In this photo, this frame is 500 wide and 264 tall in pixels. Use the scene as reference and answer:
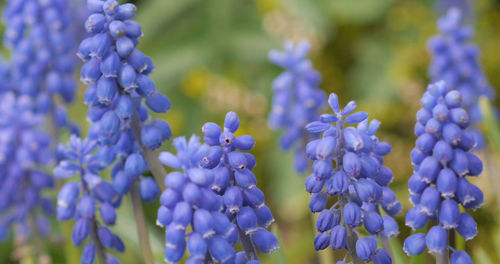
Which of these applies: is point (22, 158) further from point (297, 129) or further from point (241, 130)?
point (241, 130)

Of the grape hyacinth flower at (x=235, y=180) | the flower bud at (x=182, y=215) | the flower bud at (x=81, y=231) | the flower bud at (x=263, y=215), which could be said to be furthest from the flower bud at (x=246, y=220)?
the flower bud at (x=81, y=231)

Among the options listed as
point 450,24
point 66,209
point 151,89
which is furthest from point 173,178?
point 450,24

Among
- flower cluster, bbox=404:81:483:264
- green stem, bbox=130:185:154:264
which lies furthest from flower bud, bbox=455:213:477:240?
green stem, bbox=130:185:154:264

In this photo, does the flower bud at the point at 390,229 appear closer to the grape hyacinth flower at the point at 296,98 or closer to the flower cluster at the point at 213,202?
the flower cluster at the point at 213,202

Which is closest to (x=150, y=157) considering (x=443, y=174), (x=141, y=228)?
(x=141, y=228)

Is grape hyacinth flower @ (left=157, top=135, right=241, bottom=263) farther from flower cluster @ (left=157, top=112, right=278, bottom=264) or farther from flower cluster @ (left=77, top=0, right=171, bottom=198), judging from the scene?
flower cluster @ (left=77, top=0, right=171, bottom=198)

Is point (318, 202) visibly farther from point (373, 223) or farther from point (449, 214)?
point (449, 214)
